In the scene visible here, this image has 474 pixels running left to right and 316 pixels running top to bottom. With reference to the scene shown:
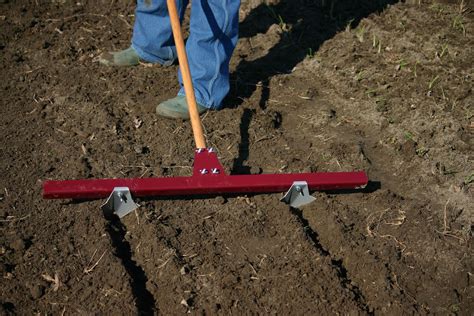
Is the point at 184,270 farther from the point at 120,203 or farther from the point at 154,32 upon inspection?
the point at 154,32

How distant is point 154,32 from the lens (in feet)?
14.9

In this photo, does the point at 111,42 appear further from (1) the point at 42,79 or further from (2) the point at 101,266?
(2) the point at 101,266

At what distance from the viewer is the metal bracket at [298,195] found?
356cm

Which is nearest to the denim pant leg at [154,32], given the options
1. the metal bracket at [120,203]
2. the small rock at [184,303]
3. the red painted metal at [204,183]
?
the red painted metal at [204,183]

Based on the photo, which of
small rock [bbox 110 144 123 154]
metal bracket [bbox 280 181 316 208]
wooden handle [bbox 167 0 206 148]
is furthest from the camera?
small rock [bbox 110 144 123 154]

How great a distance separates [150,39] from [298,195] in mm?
1634

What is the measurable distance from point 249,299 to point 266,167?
1.03 metres

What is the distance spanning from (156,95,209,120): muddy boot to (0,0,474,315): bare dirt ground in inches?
2.5

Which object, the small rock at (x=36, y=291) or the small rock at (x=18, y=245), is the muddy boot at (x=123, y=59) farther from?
the small rock at (x=36, y=291)

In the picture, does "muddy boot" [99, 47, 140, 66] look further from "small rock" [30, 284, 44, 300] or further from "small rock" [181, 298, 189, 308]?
"small rock" [181, 298, 189, 308]

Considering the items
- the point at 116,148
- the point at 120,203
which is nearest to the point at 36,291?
the point at 120,203

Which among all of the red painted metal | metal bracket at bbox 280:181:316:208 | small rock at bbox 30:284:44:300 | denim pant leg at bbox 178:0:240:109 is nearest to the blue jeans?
denim pant leg at bbox 178:0:240:109

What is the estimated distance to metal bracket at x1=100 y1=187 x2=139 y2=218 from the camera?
3426mm

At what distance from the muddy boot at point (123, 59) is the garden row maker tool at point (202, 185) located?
1.23 m
